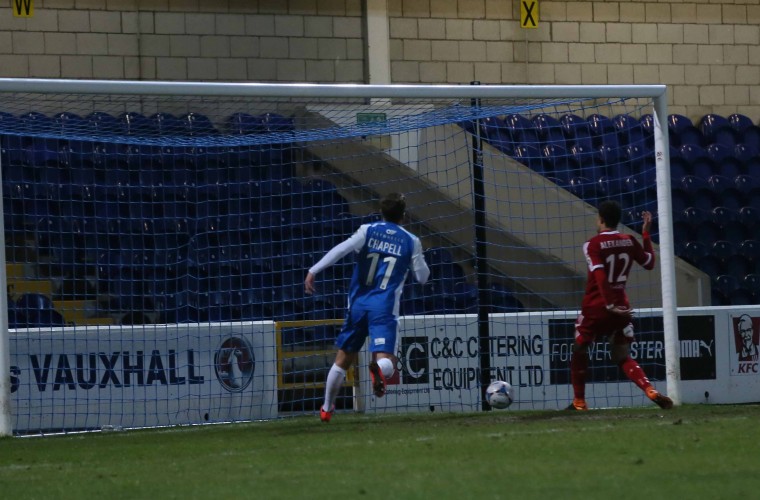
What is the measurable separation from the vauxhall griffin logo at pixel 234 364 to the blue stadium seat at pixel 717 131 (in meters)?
8.45

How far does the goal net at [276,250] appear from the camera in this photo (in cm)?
984

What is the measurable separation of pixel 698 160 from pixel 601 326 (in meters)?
7.94

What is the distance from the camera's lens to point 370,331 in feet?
27.0

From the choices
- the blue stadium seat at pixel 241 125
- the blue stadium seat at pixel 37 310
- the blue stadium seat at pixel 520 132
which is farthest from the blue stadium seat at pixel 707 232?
the blue stadium seat at pixel 37 310

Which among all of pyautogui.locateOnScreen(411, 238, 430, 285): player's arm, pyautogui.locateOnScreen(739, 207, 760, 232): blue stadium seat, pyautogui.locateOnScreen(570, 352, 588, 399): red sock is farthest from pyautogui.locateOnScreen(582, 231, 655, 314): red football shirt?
pyautogui.locateOnScreen(739, 207, 760, 232): blue stadium seat

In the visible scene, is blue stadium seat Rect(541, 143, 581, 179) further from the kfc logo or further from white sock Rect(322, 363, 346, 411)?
white sock Rect(322, 363, 346, 411)

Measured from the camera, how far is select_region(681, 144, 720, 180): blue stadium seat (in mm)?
15945

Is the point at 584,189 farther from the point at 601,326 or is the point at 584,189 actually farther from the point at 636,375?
the point at 636,375

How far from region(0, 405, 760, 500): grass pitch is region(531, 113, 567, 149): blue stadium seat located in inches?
264

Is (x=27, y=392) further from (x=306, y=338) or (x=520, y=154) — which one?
(x=520, y=154)

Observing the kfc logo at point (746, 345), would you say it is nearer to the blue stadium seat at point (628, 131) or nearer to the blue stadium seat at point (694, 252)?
the blue stadium seat at point (694, 252)

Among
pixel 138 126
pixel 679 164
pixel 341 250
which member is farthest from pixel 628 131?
pixel 341 250

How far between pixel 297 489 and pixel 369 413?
477 cm

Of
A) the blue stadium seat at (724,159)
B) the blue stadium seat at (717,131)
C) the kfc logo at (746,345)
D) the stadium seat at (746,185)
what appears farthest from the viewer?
the blue stadium seat at (717,131)
